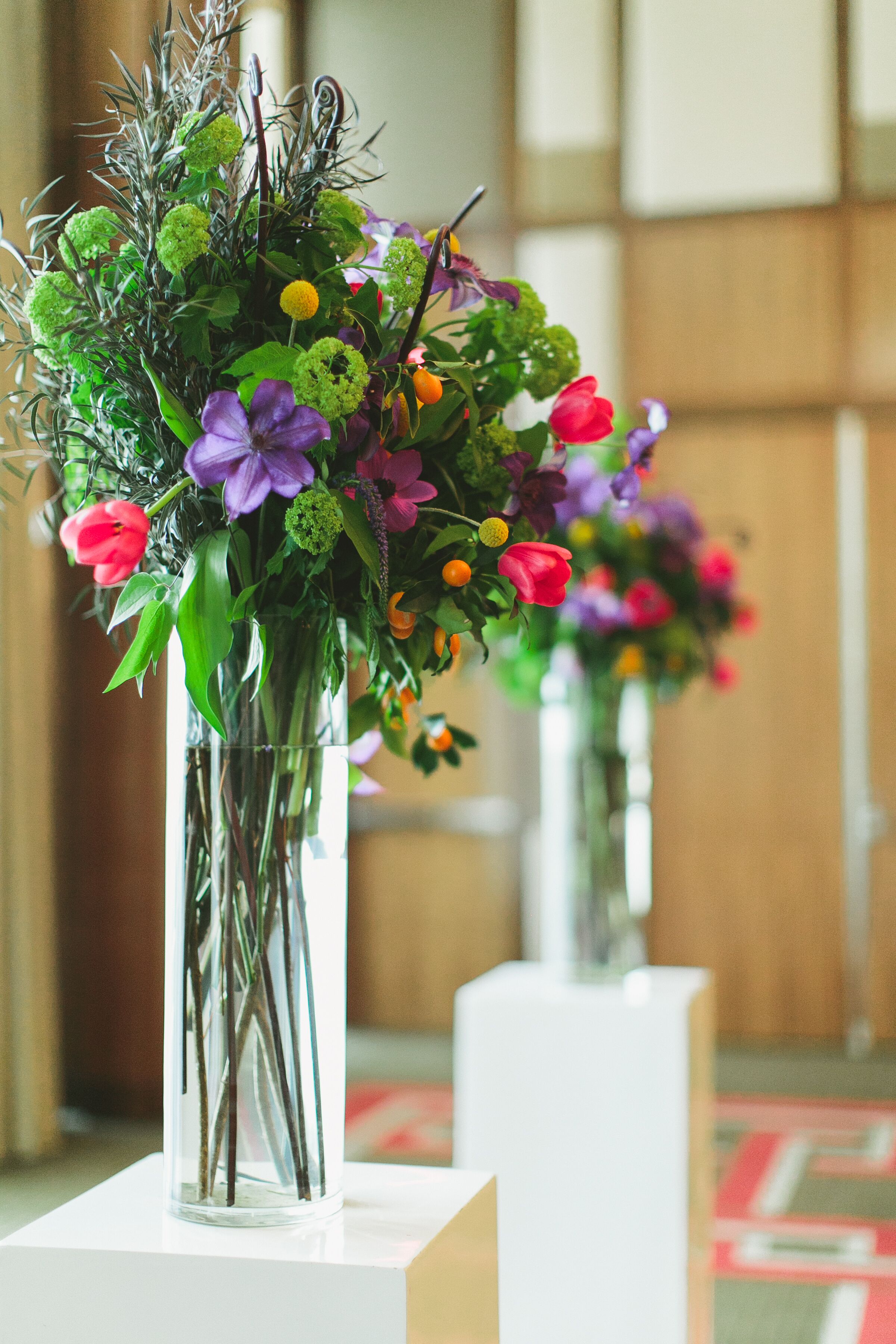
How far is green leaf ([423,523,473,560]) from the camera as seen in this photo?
1.00 metres

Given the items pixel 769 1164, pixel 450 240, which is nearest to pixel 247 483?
pixel 450 240

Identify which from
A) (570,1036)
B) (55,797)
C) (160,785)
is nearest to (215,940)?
(570,1036)

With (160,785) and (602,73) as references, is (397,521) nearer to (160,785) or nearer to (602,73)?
(160,785)

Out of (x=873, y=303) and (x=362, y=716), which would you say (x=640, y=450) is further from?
(x=873, y=303)

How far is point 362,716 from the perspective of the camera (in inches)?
47.9

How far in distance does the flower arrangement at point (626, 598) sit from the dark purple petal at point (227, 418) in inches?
62.9

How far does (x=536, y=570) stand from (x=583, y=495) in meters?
1.61

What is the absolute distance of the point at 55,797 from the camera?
13.6 feet

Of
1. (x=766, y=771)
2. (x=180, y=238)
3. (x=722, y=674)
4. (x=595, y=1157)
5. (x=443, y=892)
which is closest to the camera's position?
(x=180, y=238)

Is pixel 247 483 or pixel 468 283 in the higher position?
pixel 468 283

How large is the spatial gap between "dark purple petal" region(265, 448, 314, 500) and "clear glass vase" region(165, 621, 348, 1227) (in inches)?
4.6

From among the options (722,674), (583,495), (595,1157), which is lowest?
(595,1157)

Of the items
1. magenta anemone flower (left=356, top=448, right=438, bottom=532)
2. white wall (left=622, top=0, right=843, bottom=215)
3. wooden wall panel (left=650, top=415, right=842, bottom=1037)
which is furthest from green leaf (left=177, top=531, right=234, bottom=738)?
white wall (left=622, top=0, right=843, bottom=215)

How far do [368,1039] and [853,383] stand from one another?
294cm
